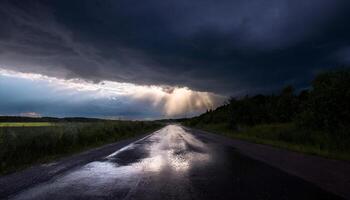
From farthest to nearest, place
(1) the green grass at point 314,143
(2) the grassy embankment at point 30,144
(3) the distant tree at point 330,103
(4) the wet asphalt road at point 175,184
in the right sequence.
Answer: (3) the distant tree at point 330,103
(1) the green grass at point 314,143
(2) the grassy embankment at point 30,144
(4) the wet asphalt road at point 175,184

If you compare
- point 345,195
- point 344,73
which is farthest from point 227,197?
point 344,73

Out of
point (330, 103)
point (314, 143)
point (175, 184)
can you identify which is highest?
point (330, 103)

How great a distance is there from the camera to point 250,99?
5378 centimetres

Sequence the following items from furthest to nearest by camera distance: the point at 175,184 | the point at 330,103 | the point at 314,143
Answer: the point at 330,103 → the point at 314,143 → the point at 175,184

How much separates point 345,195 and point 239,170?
395 cm

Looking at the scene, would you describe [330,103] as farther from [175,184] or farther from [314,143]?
[175,184]

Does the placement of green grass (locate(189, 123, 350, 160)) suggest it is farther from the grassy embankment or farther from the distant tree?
the grassy embankment

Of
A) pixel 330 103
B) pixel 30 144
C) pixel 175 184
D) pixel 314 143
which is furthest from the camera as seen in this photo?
pixel 330 103

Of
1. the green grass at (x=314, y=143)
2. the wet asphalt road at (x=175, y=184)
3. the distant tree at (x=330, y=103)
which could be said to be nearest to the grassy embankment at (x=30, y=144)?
the wet asphalt road at (x=175, y=184)

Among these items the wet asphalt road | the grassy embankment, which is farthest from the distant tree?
the grassy embankment

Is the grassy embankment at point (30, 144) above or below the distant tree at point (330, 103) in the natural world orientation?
below

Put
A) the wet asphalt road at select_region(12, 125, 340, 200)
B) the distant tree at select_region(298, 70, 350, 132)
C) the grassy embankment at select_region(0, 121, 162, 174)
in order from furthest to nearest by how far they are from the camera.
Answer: the distant tree at select_region(298, 70, 350, 132) → the grassy embankment at select_region(0, 121, 162, 174) → the wet asphalt road at select_region(12, 125, 340, 200)

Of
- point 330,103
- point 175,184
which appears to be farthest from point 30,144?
point 330,103

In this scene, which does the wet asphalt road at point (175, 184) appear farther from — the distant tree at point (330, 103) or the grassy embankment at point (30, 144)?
the distant tree at point (330, 103)
